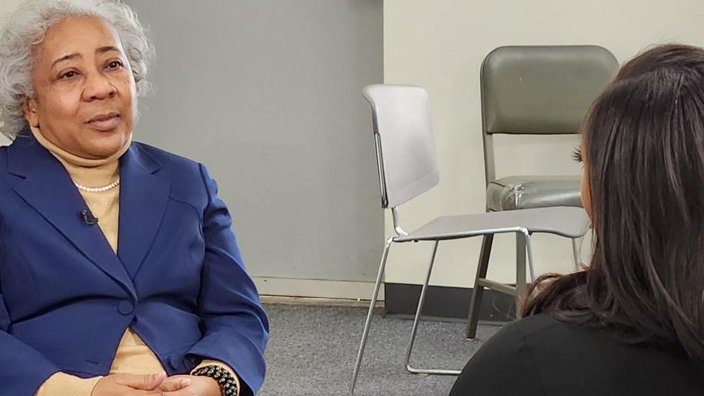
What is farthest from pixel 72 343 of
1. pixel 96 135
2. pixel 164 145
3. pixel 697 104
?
pixel 164 145

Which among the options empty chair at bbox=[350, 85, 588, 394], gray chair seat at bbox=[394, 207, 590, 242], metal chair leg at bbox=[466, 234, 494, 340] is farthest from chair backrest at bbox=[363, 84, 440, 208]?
metal chair leg at bbox=[466, 234, 494, 340]

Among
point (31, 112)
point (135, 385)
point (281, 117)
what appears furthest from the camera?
point (281, 117)

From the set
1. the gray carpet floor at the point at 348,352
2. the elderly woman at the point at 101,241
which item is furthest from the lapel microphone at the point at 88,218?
the gray carpet floor at the point at 348,352

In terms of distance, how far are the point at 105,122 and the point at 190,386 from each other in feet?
1.61

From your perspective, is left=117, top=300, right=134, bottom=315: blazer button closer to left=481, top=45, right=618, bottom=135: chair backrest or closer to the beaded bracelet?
the beaded bracelet

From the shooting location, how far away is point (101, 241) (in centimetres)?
154

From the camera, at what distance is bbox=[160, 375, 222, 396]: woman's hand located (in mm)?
1459

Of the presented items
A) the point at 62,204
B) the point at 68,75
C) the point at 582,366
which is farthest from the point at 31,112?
the point at 582,366

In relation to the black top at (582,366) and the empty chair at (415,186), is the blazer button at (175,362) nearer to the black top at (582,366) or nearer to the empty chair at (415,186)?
the black top at (582,366)

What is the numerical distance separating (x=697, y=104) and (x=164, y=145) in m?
3.31

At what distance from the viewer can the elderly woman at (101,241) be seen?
59.0 inches

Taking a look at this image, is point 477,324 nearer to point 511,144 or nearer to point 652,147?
point 511,144

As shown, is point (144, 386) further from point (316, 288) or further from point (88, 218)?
point (316, 288)

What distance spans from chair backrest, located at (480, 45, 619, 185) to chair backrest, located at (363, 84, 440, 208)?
0.36 metres
